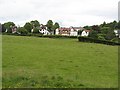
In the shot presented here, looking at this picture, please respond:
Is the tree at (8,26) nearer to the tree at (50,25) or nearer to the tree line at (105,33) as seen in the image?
the tree at (50,25)

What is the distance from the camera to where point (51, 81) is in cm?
1653

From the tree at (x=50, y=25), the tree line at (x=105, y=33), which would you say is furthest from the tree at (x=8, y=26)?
the tree line at (x=105, y=33)

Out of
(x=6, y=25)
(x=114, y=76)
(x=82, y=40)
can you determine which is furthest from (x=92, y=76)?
(x=6, y=25)

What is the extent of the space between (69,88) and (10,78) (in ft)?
12.0

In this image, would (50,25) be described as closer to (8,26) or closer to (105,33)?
(8,26)

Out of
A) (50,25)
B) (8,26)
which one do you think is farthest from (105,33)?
(8,26)

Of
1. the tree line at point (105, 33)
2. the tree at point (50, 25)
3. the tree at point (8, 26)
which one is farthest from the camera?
the tree at point (50, 25)

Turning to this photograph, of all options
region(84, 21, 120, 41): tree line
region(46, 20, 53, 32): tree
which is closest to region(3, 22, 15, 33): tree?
region(46, 20, 53, 32): tree

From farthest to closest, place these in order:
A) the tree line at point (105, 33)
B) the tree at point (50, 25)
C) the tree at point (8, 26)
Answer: the tree at point (50, 25), the tree at point (8, 26), the tree line at point (105, 33)

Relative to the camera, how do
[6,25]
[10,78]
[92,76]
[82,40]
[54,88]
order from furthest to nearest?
1. [6,25]
2. [82,40]
3. [92,76]
4. [10,78]
5. [54,88]

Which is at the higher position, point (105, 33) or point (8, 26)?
point (8, 26)

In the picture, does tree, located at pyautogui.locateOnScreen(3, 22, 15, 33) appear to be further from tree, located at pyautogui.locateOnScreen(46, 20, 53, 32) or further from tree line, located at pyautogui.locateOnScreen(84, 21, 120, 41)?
tree line, located at pyautogui.locateOnScreen(84, 21, 120, 41)

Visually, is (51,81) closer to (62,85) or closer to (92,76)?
(62,85)

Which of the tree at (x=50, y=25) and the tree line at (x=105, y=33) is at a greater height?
the tree at (x=50, y=25)
